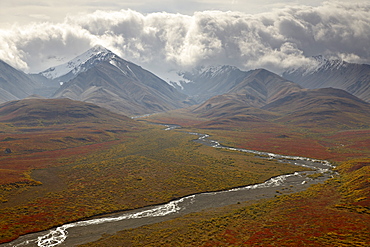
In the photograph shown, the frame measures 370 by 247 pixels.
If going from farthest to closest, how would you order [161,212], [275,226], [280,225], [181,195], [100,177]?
[100,177] < [181,195] < [161,212] < [280,225] < [275,226]

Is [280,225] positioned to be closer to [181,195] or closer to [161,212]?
[161,212]

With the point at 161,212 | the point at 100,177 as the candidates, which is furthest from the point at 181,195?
the point at 100,177

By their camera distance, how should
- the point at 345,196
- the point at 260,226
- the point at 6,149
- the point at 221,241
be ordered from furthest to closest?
the point at 6,149
the point at 345,196
the point at 260,226
the point at 221,241

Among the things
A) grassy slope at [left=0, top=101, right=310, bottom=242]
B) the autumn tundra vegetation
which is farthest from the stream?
grassy slope at [left=0, top=101, right=310, bottom=242]

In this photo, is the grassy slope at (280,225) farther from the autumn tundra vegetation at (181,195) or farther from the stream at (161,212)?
the stream at (161,212)

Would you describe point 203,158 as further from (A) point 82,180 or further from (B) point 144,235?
(B) point 144,235

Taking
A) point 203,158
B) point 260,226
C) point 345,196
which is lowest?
point 203,158

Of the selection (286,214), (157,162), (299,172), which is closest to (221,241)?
(286,214)

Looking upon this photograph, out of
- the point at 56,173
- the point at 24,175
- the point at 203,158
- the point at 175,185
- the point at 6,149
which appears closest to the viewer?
the point at 175,185

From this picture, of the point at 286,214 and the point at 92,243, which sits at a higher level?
the point at 92,243
